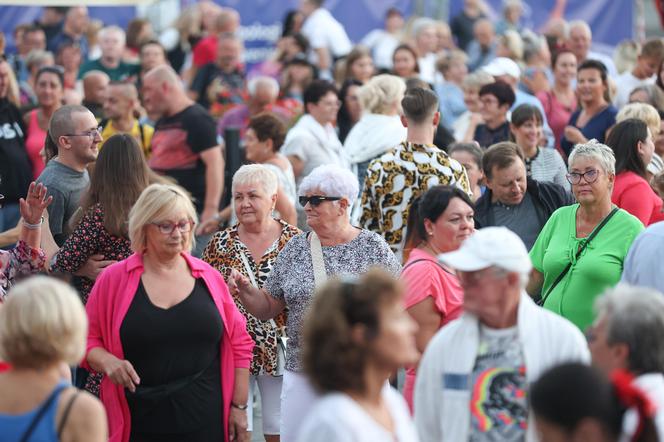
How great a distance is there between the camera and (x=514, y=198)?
26.5 feet

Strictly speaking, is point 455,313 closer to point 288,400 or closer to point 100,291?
point 288,400

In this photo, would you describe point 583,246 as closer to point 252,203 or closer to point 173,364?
point 252,203

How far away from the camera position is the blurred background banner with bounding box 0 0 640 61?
18812mm

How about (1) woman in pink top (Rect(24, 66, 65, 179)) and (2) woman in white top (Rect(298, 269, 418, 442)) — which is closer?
(2) woman in white top (Rect(298, 269, 418, 442))

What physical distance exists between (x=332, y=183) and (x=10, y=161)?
4686 millimetres

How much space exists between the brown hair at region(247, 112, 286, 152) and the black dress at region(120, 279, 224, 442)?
3.33 metres

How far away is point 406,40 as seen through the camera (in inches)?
690

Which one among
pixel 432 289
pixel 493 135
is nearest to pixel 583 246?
pixel 432 289

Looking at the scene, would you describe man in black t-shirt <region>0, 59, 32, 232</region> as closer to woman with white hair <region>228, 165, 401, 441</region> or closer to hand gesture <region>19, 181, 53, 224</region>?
hand gesture <region>19, 181, 53, 224</region>

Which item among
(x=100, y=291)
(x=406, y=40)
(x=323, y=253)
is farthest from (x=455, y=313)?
(x=406, y=40)

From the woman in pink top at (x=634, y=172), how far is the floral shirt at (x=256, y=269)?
7.48ft

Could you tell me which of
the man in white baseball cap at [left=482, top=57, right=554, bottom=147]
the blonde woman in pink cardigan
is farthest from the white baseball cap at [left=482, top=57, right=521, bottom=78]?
the blonde woman in pink cardigan

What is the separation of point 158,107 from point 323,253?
4.20 m

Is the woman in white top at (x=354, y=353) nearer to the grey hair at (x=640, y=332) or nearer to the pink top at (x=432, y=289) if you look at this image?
the grey hair at (x=640, y=332)
